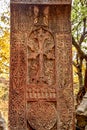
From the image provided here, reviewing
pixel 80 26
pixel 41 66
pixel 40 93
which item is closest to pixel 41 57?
pixel 41 66

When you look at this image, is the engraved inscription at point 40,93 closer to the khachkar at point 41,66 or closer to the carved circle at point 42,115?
the khachkar at point 41,66

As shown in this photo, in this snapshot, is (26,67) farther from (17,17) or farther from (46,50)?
(17,17)

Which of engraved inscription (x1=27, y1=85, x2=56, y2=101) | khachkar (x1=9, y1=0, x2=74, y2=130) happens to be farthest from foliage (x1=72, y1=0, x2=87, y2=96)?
engraved inscription (x1=27, y1=85, x2=56, y2=101)

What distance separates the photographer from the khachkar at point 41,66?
204 inches

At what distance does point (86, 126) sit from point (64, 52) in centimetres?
161

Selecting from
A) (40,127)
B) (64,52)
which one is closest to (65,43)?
(64,52)

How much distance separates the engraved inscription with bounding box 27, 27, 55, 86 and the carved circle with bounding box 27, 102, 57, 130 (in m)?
0.40

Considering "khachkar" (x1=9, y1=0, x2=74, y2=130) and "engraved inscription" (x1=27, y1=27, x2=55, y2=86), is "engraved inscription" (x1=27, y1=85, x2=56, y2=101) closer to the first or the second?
"khachkar" (x1=9, y1=0, x2=74, y2=130)

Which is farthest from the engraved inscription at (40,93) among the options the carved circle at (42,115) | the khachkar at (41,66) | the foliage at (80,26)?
the foliage at (80,26)

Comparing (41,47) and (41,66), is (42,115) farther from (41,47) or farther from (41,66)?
(41,47)

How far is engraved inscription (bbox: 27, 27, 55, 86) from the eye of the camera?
5324mm

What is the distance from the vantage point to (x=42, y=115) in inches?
205

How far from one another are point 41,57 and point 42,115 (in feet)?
3.33

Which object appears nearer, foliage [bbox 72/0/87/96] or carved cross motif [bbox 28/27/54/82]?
carved cross motif [bbox 28/27/54/82]
